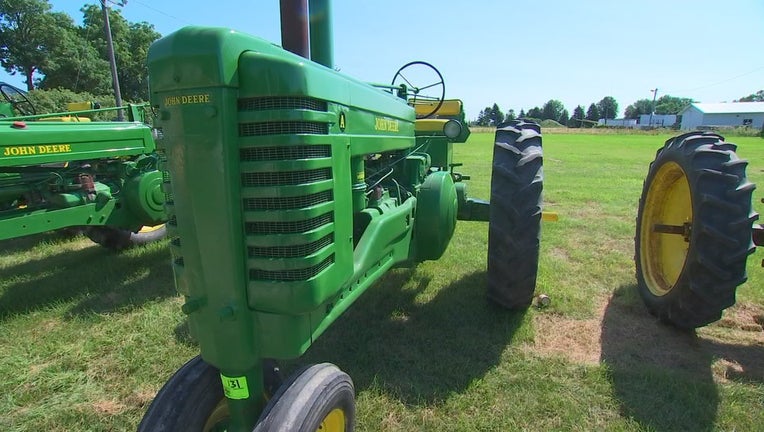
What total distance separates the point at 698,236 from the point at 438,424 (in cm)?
191

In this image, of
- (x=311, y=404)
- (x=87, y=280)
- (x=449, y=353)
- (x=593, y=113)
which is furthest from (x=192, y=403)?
(x=593, y=113)

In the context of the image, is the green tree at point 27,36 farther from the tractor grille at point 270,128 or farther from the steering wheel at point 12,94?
the tractor grille at point 270,128

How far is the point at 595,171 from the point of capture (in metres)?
13.0

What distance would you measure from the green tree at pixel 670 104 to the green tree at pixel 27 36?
113579 millimetres

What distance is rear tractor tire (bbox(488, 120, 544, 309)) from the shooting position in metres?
2.98

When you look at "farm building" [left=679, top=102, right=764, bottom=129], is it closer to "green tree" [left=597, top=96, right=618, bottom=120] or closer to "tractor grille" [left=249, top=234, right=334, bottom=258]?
"green tree" [left=597, top=96, right=618, bottom=120]

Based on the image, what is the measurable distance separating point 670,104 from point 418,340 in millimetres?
131281

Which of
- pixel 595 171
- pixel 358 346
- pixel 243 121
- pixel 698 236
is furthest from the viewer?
pixel 595 171

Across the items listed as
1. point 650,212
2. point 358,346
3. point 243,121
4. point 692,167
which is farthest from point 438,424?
point 650,212

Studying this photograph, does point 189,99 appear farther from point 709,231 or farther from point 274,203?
point 709,231

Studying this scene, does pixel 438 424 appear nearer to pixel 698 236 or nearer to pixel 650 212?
pixel 698 236

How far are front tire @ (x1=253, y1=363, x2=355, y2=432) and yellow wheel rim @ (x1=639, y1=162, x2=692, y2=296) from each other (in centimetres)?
276

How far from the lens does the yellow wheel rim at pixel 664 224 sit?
3605mm

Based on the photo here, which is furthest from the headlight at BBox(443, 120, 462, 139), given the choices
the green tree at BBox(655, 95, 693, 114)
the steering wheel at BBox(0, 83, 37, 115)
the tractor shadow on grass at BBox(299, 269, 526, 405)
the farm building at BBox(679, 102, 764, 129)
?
the green tree at BBox(655, 95, 693, 114)
